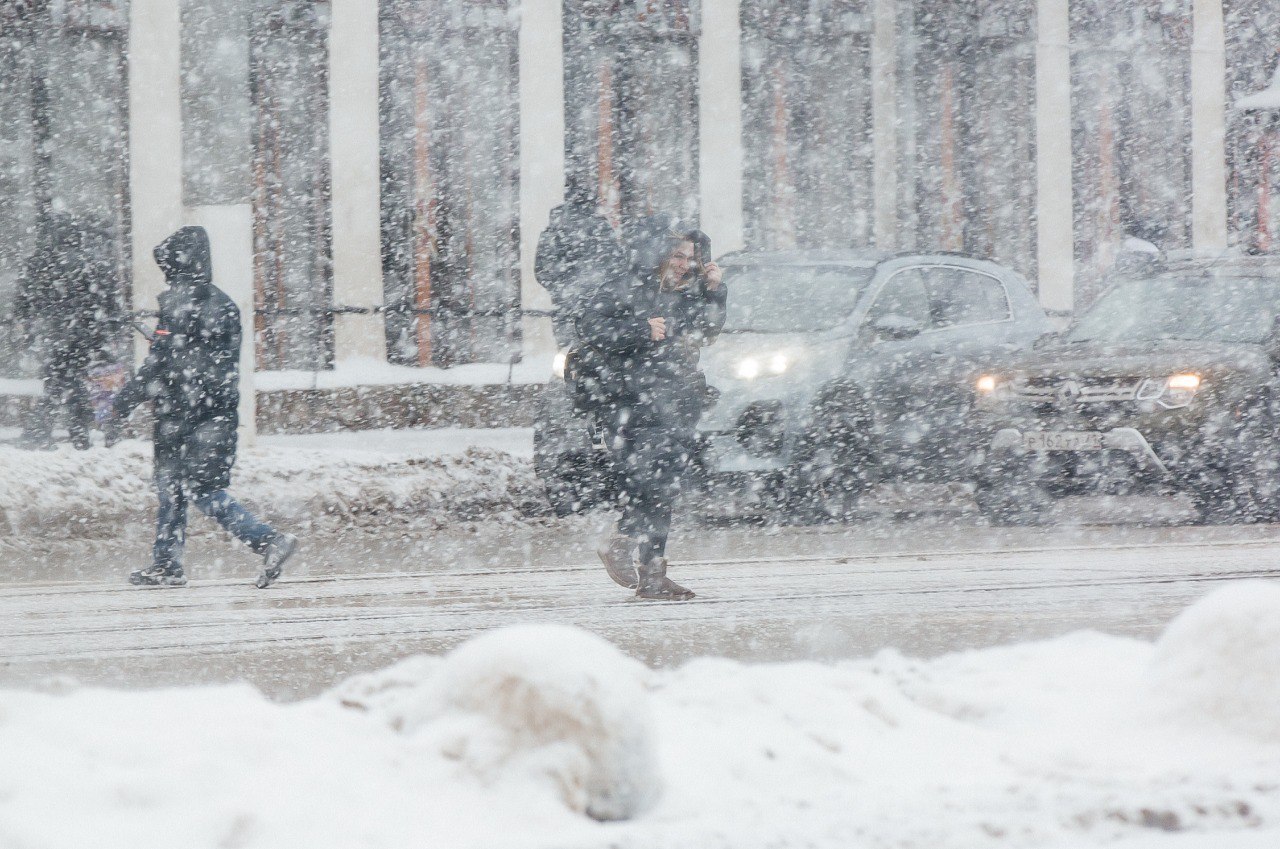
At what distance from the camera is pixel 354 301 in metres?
18.1

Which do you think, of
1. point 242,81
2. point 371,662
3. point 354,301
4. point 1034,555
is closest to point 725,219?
point 354,301

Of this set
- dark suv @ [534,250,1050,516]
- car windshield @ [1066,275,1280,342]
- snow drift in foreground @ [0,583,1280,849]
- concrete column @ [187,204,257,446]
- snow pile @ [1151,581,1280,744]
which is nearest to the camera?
snow drift in foreground @ [0,583,1280,849]

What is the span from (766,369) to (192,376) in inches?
142

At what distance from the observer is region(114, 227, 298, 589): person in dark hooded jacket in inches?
333

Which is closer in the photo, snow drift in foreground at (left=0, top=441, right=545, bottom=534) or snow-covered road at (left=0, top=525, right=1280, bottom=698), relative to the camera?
snow-covered road at (left=0, top=525, right=1280, bottom=698)

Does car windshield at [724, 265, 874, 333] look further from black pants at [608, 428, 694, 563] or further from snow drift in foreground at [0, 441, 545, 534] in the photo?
black pants at [608, 428, 694, 563]

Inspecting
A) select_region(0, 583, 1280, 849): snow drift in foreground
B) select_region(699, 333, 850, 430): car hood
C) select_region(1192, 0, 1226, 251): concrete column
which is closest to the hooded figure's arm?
select_region(699, 333, 850, 430): car hood

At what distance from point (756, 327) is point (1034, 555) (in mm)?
2662

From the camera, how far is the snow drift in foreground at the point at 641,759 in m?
3.18

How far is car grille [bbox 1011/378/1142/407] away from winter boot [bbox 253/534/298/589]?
15.4 ft

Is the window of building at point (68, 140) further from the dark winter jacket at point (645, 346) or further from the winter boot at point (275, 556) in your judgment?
the dark winter jacket at point (645, 346)

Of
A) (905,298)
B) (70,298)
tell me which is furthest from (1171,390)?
(70,298)

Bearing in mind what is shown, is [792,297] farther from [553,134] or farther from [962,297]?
[553,134]

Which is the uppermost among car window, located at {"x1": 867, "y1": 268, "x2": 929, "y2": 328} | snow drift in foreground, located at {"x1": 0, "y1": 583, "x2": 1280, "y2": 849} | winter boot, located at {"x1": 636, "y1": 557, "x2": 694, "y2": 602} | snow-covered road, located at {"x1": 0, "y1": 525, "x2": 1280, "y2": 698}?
car window, located at {"x1": 867, "y1": 268, "x2": 929, "y2": 328}
